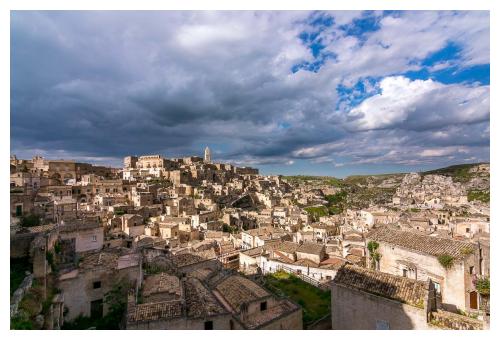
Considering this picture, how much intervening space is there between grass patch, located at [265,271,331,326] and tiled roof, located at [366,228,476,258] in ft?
11.4

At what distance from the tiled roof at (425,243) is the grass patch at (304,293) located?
11.4 ft

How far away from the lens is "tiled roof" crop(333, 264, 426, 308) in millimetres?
7547

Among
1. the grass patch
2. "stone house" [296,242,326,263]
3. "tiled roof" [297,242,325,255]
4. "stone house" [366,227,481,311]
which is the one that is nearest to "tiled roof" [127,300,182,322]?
the grass patch

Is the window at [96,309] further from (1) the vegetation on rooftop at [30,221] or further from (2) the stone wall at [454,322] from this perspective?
(2) the stone wall at [454,322]

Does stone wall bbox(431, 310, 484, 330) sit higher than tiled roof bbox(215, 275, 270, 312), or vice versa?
stone wall bbox(431, 310, 484, 330)

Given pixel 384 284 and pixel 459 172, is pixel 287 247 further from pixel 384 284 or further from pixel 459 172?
pixel 459 172

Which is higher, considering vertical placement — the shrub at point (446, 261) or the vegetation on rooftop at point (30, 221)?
the vegetation on rooftop at point (30, 221)

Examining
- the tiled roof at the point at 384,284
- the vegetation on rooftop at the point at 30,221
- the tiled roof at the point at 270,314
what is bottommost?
the tiled roof at the point at 270,314

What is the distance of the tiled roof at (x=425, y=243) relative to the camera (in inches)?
368

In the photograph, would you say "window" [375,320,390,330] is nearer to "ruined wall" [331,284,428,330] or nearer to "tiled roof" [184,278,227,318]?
"ruined wall" [331,284,428,330]

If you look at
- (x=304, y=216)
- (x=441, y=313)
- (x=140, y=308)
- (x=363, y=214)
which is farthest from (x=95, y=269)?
(x=363, y=214)

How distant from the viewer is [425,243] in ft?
33.6

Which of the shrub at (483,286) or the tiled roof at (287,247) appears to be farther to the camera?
the tiled roof at (287,247)

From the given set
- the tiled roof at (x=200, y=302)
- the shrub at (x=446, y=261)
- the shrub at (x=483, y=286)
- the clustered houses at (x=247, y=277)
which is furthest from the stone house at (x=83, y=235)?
the shrub at (x=483, y=286)
